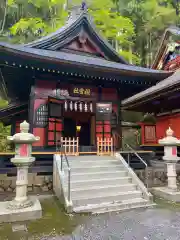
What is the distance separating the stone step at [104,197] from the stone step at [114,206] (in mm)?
159

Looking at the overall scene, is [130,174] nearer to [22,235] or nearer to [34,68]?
[22,235]

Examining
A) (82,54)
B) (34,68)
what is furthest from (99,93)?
(34,68)

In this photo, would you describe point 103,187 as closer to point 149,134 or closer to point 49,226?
point 49,226

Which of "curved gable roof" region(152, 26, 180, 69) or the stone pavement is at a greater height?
"curved gable roof" region(152, 26, 180, 69)

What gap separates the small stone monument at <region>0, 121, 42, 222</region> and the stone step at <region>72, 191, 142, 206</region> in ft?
3.57

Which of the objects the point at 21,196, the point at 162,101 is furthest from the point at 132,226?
the point at 162,101

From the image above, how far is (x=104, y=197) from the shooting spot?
217 inches

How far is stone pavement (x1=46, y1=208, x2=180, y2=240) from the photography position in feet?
11.8

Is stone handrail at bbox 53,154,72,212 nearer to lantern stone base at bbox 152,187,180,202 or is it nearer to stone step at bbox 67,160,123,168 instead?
stone step at bbox 67,160,123,168

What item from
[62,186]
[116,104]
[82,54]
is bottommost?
[62,186]

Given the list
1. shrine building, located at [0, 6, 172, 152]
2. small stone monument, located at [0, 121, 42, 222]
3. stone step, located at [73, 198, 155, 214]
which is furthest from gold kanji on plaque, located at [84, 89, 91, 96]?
stone step, located at [73, 198, 155, 214]

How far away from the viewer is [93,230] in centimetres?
386

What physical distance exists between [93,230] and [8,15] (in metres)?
29.8

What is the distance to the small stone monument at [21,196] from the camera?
4.41m
